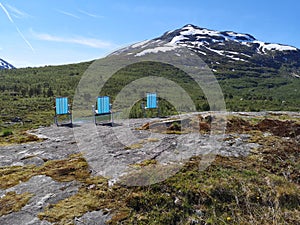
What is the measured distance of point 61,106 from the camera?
14914 millimetres

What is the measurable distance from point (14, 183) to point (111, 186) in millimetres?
2217

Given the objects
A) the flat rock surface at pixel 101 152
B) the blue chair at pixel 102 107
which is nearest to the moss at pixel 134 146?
the flat rock surface at pixel 101 152

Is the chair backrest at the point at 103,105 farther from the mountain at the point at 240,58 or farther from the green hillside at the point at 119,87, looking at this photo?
the mountain at the point at 240,58

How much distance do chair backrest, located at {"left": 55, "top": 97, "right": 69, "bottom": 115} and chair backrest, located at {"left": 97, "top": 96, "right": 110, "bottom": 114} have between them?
69.4 inches

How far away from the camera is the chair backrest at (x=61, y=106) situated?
1477 centimetres

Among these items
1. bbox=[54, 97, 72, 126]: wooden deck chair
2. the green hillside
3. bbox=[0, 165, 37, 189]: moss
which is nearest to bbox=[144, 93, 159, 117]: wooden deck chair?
bbox=[54, 97, 72, 126]: wooden deck chair

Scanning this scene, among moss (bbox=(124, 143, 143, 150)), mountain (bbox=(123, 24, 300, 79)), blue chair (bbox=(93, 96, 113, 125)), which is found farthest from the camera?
mountain (bbox=(123, 24, 300, 79))

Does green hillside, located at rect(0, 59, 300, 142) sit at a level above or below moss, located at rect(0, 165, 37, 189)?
above

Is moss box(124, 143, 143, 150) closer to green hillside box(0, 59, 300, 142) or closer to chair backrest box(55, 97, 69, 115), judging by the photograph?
chair backrest box(55, 97, 69, 115)

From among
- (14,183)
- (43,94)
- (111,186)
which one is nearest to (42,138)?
(14,183)

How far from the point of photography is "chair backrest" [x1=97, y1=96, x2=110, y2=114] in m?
14.7

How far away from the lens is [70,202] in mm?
5133

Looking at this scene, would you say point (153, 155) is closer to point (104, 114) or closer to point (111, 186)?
point (111, 186)

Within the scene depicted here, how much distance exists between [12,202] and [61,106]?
33.3 feet
